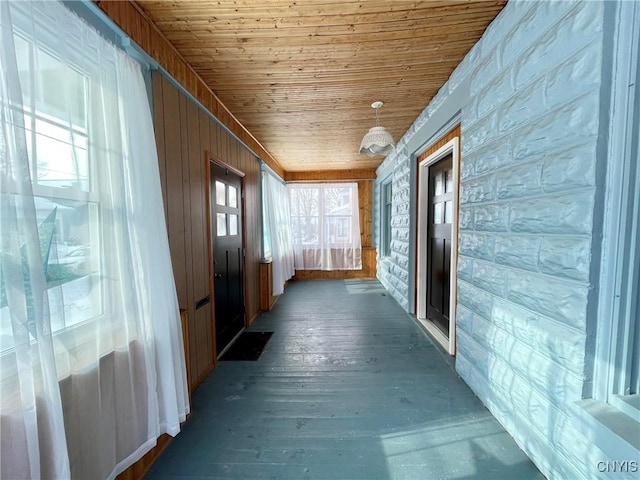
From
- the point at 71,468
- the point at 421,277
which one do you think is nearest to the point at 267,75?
the point at 71,468

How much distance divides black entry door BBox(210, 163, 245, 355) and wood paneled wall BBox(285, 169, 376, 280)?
3.10m

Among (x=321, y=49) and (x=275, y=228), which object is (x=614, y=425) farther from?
(x=275, y=228)

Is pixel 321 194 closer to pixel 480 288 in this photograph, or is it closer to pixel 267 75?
pixel 267 75

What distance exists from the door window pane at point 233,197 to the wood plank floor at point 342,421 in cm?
165

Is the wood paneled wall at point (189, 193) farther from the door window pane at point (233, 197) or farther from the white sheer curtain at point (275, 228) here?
the white sheer curtain at point (275, 228)

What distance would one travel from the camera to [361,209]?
630 cm

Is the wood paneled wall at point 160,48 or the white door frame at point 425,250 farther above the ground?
the wood paneled wall at point 160,48

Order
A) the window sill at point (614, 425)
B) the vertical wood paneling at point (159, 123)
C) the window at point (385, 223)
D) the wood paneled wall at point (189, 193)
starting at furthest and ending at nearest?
the window at point (385, 223), the wood paneled wall at point (189, 193), the vertical wood paneling at point (159, 123), the window sill at point (614, 425)

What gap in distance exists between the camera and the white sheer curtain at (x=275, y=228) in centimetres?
435

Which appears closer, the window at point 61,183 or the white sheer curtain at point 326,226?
the window at point 61,183

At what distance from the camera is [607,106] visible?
1.03 m

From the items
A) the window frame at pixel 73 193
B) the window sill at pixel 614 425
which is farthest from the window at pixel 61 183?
the window sill at pixel 614 425

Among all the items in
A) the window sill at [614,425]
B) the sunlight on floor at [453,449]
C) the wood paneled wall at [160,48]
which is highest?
the wood paneled wall at [160,48]

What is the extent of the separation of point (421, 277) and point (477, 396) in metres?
1.62
